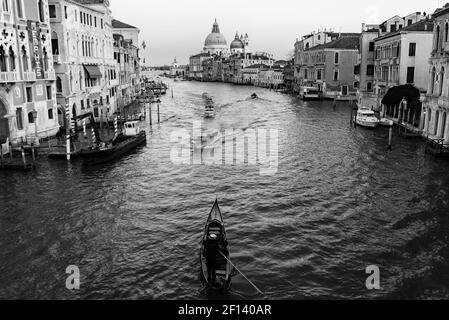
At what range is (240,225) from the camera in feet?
65.4

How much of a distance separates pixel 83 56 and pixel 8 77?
15.4 metres

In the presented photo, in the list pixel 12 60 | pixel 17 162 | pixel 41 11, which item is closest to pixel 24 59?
pixel 12 60

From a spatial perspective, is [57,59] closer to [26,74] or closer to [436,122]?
[26,74]

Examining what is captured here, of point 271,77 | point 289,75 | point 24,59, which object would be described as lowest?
point 271,77

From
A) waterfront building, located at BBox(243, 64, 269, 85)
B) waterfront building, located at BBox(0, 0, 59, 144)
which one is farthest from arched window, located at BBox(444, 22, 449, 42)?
waterfront building, located at BBox(243, 64, 269, 85)

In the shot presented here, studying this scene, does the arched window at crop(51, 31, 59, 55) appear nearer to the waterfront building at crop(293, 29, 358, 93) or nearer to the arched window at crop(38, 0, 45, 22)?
the arched window at crop(38, 0, 45, 22)

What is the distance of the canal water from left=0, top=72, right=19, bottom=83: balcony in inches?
250

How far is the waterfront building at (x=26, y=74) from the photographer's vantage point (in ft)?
103

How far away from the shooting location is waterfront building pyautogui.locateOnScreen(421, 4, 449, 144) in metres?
32.0

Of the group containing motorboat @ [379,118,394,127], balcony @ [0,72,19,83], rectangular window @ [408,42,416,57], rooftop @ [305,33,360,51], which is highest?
rooftop @ [305,33,360,51]

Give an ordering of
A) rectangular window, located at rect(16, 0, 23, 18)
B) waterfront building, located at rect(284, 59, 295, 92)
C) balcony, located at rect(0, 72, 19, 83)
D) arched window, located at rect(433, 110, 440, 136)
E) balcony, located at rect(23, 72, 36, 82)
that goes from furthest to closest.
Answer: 1. waterfront building, located at rect(284, 59, 295, 92)
2. arched window, located at rect(433, 110, 440, 136)
3. balcony, located at rect(23, 72, 36, 82)
4. rectangular window, located at rect(16, 0, 23, 18)
5. balcony, located at rect(0, 72, 19, 83)

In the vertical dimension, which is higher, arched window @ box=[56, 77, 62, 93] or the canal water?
arched window @ box=[56, 77, 62, 93]

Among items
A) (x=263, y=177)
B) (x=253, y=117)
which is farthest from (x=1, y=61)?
(x=253, y=117)

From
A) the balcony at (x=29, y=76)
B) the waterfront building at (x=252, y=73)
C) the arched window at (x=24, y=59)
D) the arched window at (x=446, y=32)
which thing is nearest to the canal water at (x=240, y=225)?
the balcony at (x=29, y=76)
